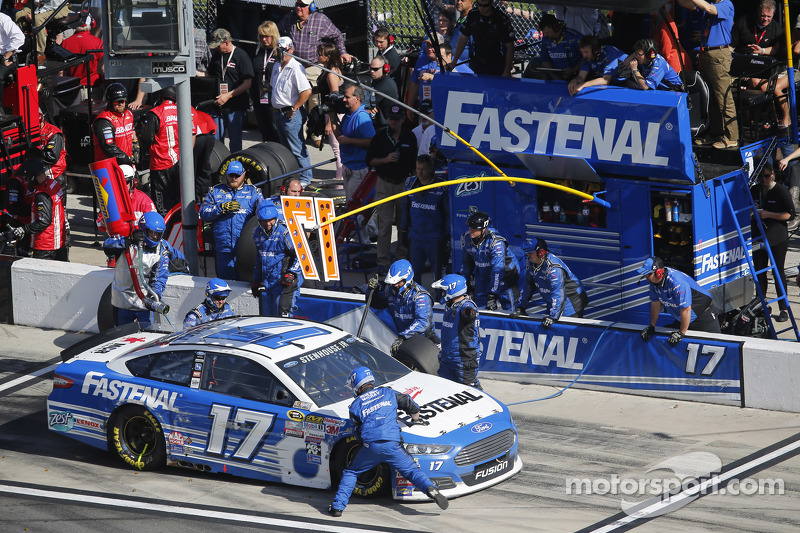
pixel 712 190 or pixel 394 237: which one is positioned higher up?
pixel 712 190

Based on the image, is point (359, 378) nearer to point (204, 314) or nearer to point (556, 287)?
point (204, 314)

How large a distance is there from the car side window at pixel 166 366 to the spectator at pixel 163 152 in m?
7.07

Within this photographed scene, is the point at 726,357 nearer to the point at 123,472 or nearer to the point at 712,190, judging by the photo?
the point at 712,190

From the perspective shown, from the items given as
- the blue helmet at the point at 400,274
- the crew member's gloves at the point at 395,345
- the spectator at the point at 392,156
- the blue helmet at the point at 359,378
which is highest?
the spectator at the point at 392,156

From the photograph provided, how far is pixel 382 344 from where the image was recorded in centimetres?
1399

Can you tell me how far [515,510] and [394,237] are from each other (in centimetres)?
982

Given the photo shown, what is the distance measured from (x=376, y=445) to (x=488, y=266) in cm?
470

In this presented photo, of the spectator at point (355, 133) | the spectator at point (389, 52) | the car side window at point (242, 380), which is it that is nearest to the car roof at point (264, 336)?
the car side window at point (242, 380)

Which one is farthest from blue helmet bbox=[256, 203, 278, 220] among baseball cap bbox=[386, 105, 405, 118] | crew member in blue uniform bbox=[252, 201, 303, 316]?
baseball cap bbox=[386, 105, 405, 118]

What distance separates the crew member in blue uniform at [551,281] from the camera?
1330 cm

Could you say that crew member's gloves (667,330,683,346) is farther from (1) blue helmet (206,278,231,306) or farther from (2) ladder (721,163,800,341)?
(1) blue helmet (206,278,231,306)

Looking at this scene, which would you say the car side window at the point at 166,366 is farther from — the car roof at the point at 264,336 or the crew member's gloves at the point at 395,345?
the crew member's gloves at the point at 395,345

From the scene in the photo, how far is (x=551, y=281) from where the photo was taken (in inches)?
523

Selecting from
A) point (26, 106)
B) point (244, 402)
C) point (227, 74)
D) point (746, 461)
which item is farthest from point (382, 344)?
point (26, 106)
